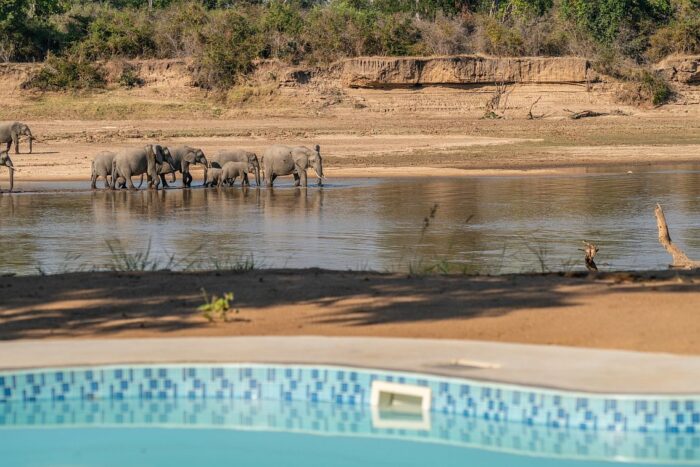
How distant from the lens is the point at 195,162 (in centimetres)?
3161

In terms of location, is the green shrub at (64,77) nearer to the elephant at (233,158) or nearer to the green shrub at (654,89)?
the elephant at (233,158)

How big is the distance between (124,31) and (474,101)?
45.1 ft

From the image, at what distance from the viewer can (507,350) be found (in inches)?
358

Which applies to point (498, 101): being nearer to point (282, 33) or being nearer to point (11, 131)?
point (282, 33)

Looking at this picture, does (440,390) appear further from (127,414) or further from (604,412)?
(127,414)

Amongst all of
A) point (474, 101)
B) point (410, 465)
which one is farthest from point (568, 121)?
point (410, 465)

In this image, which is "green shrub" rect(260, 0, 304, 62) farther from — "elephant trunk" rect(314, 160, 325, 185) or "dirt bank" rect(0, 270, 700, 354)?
"dirt bank" rect(0, 270, 700, 354)

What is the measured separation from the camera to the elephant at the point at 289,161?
31141mm

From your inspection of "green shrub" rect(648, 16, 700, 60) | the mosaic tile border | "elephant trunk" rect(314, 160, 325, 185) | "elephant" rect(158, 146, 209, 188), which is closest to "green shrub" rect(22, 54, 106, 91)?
"elephant" rect(158, 146, 209, 188)

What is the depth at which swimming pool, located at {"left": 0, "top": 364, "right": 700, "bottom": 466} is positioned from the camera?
7.41 meters

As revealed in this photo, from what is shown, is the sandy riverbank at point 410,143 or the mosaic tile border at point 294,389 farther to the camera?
the sandy riverbank at point 410,143

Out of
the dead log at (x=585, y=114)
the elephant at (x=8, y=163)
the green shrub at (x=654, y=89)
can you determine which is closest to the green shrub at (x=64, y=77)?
the elephant at (x=8, y=163)

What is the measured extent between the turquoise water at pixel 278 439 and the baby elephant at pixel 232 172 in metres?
23.1

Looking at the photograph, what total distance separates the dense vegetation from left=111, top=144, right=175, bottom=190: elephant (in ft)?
48.3
